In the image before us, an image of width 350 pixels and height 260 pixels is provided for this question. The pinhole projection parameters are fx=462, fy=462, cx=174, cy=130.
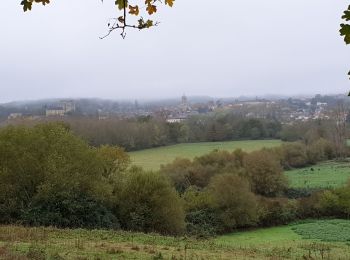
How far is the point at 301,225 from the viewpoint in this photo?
4966 cm

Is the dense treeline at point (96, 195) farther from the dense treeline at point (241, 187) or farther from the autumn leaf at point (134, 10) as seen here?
the autumn leaf at point (134, 10)

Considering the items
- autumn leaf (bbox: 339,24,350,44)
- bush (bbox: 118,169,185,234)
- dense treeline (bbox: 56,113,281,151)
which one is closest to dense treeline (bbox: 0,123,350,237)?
bush (bbox: 118,169,185,234)

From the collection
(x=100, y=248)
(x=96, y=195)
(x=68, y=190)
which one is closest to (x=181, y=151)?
(x=96, y=195)

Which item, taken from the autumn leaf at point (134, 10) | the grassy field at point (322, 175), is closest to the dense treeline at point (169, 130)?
the grassy field at point (322, 175)

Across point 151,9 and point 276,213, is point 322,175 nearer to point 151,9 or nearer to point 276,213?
point 276,213

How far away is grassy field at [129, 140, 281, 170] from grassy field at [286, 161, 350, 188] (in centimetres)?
1175

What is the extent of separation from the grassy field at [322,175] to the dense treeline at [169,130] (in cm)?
2629

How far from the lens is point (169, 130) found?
353 feet

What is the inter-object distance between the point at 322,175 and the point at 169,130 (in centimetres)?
4119

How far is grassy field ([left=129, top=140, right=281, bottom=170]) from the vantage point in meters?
83.7

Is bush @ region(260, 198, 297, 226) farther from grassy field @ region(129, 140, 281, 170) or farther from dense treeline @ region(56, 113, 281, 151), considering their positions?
dense treeline @ region(56, 113, 281, 151)

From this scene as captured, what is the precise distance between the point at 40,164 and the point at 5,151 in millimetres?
2544

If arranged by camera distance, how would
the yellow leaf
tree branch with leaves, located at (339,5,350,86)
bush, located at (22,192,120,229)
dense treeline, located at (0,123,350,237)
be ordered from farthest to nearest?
dense treeline, located at (0,123,350,237) < bush, located at (22,192,120,229) < the yellow leaf < tree branch with leaves, located at (339,5,350,86)

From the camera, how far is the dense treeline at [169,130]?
89625 mm
